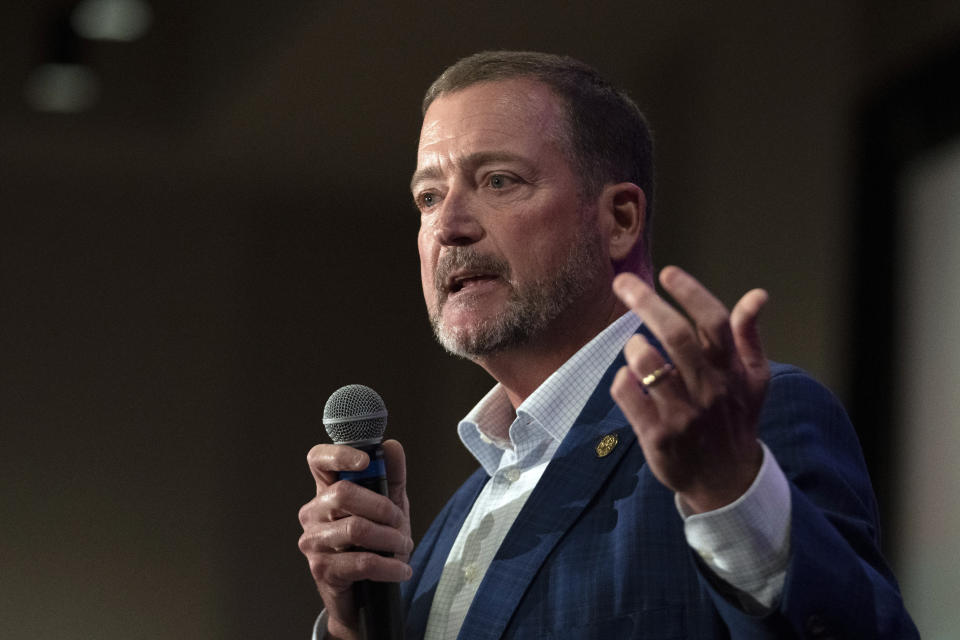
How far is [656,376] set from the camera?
36.9 inches

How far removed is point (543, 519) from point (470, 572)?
217 millimetres

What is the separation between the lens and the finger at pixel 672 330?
92 cm

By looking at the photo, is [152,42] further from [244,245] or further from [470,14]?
[470,14]

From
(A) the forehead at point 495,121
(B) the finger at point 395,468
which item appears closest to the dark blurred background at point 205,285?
(A) the forehead at point 495,121

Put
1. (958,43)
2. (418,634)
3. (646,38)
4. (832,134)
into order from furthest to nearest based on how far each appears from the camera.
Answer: (646,38), (832,134), (958,43), (418,634)

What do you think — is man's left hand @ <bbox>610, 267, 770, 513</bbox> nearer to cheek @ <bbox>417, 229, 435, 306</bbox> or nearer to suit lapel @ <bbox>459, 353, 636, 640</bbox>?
suit lapel @ <bbox>459, 353, 636, 640</bbox>

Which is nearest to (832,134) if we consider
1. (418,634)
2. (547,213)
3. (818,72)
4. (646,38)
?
(818,72)

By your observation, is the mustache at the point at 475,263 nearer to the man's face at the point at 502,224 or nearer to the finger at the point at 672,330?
the man's face at the point at 502,224

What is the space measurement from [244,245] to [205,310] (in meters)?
0.35

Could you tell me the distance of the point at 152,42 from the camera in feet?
15.1

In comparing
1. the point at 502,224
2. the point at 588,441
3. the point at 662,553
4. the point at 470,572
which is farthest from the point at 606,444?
the point at 502,224

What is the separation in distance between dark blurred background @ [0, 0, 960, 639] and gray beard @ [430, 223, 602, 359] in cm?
245

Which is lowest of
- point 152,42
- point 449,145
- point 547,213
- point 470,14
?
point 547,213

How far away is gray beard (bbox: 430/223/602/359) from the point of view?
163 cm
